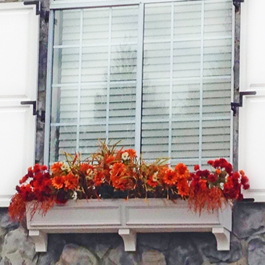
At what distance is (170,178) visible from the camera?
8977mm

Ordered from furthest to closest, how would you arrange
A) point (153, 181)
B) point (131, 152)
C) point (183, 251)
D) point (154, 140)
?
point (154, 140) < point (183, 251) < point (131, 152) < point (153, 181)

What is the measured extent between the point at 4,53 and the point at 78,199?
142cm

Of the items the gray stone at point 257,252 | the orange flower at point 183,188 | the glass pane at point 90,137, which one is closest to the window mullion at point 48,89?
the glass pane at point 90,137

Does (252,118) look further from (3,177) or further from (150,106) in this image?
(3,177)

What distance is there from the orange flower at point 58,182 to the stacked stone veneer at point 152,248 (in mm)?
532

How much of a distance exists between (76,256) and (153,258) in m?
0.57

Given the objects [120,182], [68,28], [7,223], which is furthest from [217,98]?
[7,223]

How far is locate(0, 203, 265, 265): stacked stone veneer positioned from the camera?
9.23 m

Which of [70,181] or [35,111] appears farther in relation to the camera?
[35,111]

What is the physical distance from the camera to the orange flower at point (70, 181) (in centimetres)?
914

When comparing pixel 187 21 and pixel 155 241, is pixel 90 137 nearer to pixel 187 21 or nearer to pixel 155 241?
pixel 155 241

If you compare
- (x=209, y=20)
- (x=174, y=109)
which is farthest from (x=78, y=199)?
(x=209, y=20)

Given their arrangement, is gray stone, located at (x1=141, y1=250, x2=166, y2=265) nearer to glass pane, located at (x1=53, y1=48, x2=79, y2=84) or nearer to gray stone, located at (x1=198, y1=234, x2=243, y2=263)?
gray stone, located at (x1=198, y1=234, x2=243, y2=263)

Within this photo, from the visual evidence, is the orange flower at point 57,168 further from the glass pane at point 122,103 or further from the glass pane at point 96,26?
the glass pane at point 96,26
